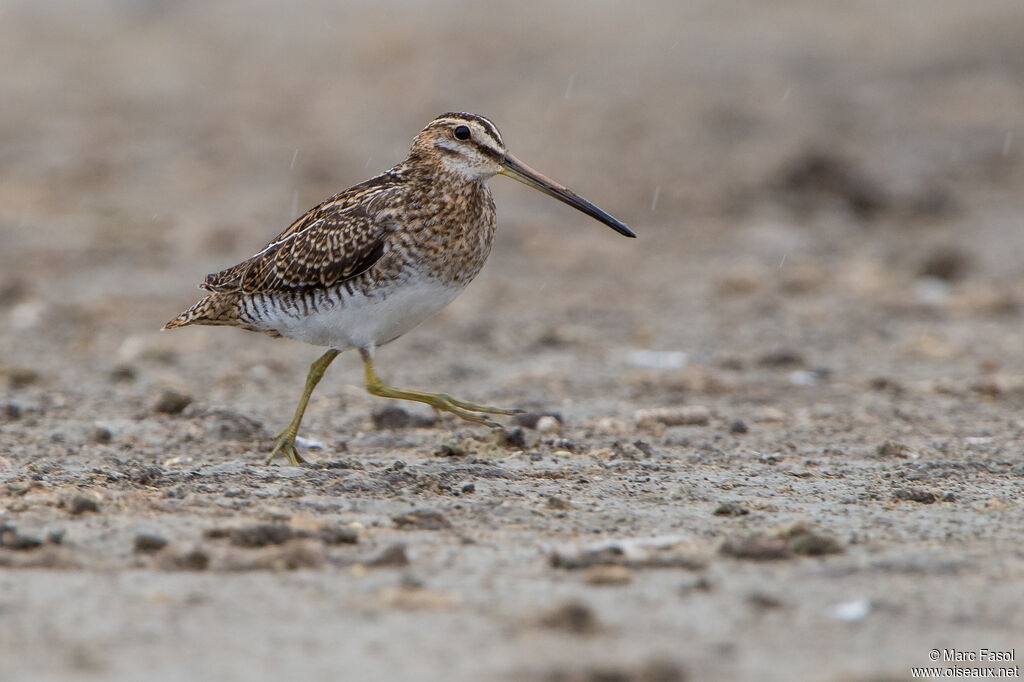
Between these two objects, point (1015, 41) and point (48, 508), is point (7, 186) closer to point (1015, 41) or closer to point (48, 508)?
point (48, 508)

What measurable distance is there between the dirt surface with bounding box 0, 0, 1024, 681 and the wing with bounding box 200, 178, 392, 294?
0.81 meters

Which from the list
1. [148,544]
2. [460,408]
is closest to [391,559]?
[148,544]

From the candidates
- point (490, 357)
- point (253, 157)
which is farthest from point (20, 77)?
point (490, 357)

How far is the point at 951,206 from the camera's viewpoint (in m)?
14.2

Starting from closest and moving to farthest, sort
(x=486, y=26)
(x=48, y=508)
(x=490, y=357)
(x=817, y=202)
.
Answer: (x=48, y=508)
(x=490, y=357)
(x=817, y=202)
(x=486, y=26)

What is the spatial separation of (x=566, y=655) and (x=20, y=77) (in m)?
18.0

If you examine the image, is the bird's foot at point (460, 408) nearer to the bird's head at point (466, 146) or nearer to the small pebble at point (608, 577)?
the bird's head at point (466, 146)

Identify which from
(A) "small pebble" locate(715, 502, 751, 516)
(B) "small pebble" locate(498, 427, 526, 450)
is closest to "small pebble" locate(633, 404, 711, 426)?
(B) "small pebble" locate(498, 427, 526, 450)

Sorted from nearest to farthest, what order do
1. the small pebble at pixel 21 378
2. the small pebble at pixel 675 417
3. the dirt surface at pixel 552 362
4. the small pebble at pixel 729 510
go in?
1. the dirt surface at pixel 552 362
2. the small pebble at pixel 729 510
3. the small pebble at pixel 675 417
4. the small pebble at pixel 21 378

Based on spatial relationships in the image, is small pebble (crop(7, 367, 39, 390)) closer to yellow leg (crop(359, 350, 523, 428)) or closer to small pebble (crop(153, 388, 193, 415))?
small pebble (crop(153, 388, 193, 415))

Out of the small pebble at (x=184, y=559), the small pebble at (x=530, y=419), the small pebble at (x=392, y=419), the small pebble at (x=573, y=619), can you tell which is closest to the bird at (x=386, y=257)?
the small pebble at (x=530, y=419)

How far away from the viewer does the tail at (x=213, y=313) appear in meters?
7.28

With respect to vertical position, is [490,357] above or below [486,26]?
below

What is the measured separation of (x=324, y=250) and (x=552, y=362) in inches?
123
